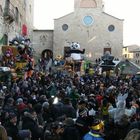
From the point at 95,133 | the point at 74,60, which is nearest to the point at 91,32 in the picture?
the point at 74,60

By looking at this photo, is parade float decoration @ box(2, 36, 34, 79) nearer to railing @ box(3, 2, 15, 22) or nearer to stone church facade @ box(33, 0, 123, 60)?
Result: railing @ box(3, 2, 15, 22)

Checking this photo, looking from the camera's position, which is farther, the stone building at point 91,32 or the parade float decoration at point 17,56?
the stone building at point 91,32

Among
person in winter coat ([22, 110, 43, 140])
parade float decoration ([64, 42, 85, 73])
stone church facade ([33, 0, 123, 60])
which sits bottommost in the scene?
person in winter coat ([22, 110, 43, 140])

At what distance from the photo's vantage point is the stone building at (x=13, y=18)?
3621 centimetres

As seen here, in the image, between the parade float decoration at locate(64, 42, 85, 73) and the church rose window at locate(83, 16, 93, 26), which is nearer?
the parade float decoration at locate(64, 42, 85, 73)

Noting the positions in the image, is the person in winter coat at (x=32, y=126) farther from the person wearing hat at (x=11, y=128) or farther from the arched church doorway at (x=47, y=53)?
the arched church doorway at (x=47, y=53)

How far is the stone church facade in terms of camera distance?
54.9m

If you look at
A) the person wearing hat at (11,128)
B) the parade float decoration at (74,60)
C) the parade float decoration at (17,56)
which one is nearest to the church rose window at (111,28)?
the parade float decoration at (74,60)

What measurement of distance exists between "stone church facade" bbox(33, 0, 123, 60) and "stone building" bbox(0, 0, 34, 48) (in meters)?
3.78

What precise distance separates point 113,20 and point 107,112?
1709 inches

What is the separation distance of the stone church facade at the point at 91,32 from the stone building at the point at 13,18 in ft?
12.4

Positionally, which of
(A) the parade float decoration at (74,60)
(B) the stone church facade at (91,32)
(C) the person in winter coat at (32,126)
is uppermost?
(B) the stone church facade at (91,32)

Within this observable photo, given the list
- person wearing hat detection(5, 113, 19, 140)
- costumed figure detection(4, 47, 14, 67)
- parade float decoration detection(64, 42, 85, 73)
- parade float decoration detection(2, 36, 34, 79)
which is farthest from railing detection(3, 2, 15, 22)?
person wearing hat detection(5, 113, 19, 140)

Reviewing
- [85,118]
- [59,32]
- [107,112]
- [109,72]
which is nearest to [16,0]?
[59,32]
